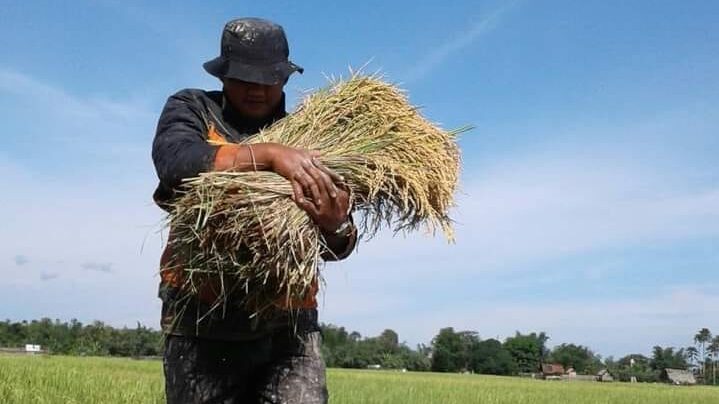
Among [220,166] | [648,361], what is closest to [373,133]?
[220,166]

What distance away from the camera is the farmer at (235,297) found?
2.58 m

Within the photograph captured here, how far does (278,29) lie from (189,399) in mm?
1183

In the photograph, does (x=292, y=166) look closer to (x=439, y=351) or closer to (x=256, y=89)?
(x=256, y=89)

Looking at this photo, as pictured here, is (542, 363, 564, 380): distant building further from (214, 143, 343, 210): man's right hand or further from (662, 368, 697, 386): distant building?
(214, 143, 343, 210): man's right hand

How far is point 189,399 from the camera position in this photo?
9.14ft

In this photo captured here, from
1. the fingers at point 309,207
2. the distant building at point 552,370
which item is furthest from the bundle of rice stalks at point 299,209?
the distant building at point 552,370

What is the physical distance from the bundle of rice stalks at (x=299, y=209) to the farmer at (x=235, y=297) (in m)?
0.08

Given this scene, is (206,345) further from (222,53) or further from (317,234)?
(222,53)

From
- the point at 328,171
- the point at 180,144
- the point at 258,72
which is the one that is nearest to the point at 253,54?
the point at 258,72

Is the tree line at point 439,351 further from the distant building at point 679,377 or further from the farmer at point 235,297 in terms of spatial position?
the farmer at point 235,297

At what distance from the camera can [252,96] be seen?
108 inches

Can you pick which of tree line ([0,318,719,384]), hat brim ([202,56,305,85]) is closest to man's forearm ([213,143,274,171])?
hat brim ([202,56,305,85])

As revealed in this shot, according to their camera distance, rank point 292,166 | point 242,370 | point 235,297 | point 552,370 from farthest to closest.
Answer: point 552,370, point 242,370, point 235,297, point 292,166

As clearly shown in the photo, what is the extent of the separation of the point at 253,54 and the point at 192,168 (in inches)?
17.7
